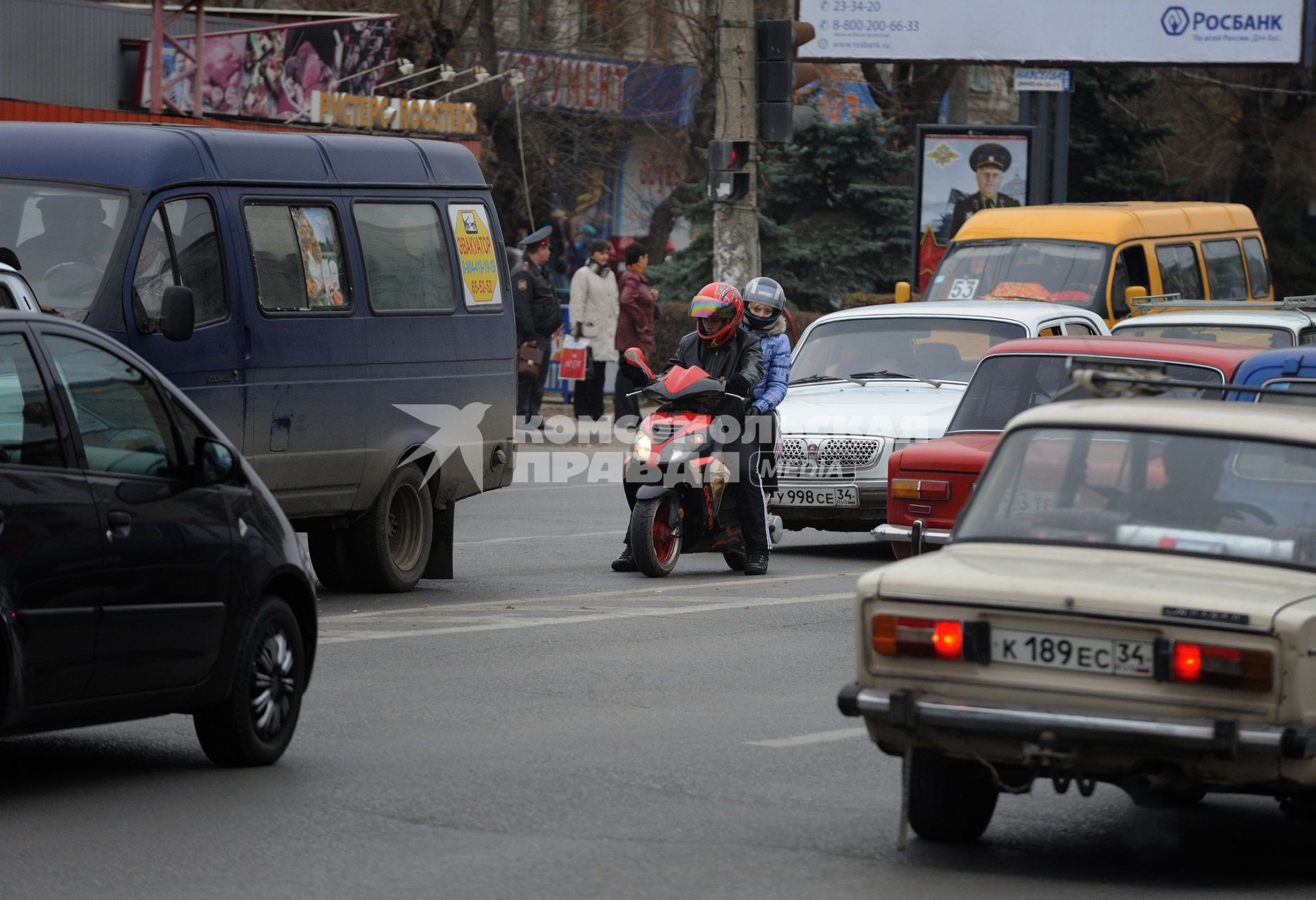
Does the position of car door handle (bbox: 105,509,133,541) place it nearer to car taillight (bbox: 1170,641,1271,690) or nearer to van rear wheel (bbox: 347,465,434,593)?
car taillight (bbox: 1170,641,1271,690)

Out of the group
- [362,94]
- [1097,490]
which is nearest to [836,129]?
[362,94]

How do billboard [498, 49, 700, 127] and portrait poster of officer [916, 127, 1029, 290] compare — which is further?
billboard [498, 49, 700, 127]

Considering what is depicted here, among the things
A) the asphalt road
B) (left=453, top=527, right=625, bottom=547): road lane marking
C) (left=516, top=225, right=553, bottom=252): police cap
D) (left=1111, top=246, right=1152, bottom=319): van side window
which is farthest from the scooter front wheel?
(left=516, top=225, right=553, bottom=252): police cap

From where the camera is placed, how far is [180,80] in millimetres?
26172

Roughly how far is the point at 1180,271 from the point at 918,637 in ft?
56.6

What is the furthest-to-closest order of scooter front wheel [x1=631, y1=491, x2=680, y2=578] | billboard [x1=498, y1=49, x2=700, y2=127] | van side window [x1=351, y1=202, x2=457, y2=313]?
billboard [x1=498, y1=49, x2=700, y2=127]
scooter front wheel [x1=631, y1=491, x2=680, y2=578]
van side window [x1=351, y1=202, x2=457, y2=313]

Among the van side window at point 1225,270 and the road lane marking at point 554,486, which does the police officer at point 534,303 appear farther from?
the van side window at point 1225,270

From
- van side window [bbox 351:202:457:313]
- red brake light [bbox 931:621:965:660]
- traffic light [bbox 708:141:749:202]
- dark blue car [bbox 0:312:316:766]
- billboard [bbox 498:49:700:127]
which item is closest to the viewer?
red brake light [bbox 931:621:965:660]

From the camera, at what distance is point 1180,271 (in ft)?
74.7

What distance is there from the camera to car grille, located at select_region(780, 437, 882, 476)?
594 inches

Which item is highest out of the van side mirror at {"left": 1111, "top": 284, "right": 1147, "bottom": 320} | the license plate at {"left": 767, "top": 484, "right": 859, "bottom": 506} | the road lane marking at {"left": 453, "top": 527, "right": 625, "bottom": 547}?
the van side mirror at {"left": 1111, "top": 284, "right": 1147, "bottom": 320}

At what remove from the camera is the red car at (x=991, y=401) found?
496 inches

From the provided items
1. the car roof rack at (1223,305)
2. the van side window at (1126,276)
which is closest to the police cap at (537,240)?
the van side window at (1126,276)

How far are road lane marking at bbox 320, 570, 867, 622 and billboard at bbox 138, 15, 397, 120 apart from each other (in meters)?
13.8
